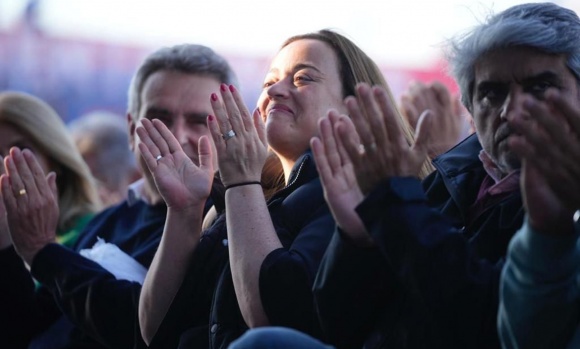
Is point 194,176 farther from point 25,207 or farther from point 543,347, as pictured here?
point 543,347

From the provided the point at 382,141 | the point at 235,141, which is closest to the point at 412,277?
the point at 382,141

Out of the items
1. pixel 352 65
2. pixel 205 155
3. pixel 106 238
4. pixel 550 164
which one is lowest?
pixel 106 238

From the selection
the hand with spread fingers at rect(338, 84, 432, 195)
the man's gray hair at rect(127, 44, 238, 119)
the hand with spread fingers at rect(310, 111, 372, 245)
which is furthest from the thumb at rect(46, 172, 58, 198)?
the hand with spread fingers at rect(338, 84, 432, 195)

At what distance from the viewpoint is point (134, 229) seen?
4.17 meters

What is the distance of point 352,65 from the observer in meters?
3.32

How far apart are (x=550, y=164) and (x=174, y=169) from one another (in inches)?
56.5

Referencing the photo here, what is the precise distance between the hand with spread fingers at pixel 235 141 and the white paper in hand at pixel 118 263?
2.97 feet

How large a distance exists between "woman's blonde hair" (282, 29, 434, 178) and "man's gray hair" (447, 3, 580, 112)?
1.51 feet

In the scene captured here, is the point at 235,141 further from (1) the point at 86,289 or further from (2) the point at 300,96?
(1) the point at 86,289

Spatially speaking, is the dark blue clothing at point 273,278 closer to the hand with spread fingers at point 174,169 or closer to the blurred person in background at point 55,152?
the hand with spread fingers at point 174,169

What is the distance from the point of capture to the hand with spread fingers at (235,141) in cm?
300

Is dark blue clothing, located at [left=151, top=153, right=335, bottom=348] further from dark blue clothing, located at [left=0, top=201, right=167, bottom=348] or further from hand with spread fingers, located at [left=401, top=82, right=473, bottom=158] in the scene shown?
hand with spread fingers, located at [left=401, top=82, right=473, bottom=158]

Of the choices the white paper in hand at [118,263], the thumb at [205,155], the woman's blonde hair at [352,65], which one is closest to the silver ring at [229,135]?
the thumb at [205,155]

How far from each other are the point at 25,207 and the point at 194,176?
91cm
